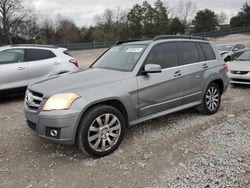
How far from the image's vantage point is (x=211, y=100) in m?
5.71

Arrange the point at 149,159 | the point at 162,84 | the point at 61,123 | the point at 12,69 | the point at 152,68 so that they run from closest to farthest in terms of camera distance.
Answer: the point at 61,123 < the point at 149,159 < the point at 152,68 < the point at 162,84 < the point at 12,69

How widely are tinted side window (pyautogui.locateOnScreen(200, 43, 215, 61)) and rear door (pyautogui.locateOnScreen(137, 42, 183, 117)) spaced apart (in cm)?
96

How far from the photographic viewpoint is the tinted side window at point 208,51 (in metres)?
5.68

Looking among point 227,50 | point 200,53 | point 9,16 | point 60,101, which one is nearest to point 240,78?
point 200,53

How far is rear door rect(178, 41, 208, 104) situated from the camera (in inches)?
200

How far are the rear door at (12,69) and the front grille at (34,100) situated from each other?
10.8 feet

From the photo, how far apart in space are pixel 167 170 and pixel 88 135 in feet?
3.91

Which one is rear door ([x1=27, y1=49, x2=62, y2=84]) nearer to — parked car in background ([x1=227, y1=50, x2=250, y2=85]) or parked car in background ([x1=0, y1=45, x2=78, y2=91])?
parked car in background ([x1=0, y1=45, x2=78, y2=91])

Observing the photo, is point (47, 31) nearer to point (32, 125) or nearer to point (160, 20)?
point (160, 20)

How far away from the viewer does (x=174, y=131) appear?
15.9ft

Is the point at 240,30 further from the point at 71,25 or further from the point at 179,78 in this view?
the point at 179,78

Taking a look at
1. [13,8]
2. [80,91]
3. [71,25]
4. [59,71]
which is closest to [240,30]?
[71,25]

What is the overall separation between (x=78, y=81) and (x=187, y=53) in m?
2.41

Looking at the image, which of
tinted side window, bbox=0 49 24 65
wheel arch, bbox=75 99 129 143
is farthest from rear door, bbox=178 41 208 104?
tinted side window, bbox=0 49 24 65
